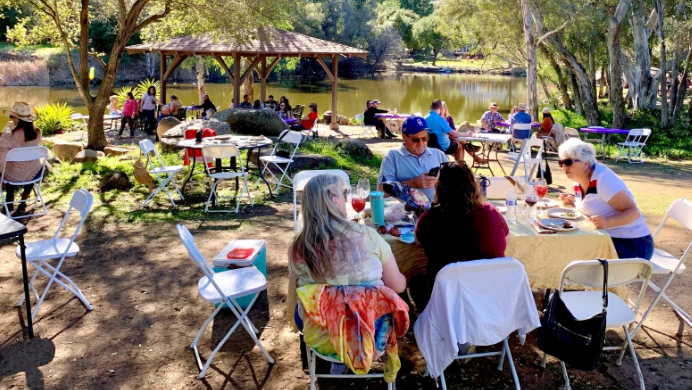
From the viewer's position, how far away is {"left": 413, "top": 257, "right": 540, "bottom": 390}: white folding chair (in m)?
2.55

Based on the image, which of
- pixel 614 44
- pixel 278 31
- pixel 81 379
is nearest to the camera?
pixel 81 379

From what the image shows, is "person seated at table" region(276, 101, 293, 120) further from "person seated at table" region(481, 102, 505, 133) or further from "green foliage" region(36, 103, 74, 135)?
"green foliage" region(36, 103, 74, 135)

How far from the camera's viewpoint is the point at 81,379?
3068 mm

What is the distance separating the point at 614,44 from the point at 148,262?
1337cm

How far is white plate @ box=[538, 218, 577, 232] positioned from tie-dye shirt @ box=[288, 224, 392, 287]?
4.15 feet

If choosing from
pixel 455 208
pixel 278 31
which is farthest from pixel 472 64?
pixel 455 208

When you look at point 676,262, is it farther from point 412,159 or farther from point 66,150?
point 66,150

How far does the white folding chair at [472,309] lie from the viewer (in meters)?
2.55

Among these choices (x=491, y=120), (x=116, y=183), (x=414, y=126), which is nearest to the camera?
(x=414, y=126)

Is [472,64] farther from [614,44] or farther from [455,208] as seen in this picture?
[455,208]

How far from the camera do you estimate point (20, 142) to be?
6.37 metres

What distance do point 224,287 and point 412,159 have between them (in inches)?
66.3

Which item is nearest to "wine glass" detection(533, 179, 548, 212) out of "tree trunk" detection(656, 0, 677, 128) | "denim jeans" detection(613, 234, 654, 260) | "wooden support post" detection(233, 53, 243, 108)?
"denim jeans" detection(613, 234, 654, 260)

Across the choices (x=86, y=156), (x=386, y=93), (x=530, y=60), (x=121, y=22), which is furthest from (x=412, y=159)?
(x=386, y=93)
